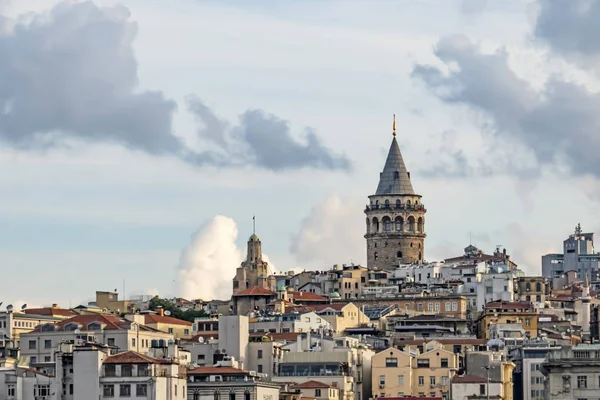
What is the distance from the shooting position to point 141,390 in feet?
400

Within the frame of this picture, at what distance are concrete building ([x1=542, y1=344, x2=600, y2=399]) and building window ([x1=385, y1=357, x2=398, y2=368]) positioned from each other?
22377 mm

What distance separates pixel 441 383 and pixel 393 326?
35613 mm

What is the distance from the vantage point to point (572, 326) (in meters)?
199

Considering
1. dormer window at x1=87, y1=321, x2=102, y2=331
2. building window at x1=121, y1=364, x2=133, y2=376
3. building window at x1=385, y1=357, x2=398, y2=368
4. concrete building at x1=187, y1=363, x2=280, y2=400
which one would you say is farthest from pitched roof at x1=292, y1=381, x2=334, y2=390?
building window at x1=121, y1=364, x2=133, y2=376

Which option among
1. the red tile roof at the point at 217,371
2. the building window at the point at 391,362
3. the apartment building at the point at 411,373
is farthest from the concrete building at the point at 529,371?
the red tile roof at the point at 217,371

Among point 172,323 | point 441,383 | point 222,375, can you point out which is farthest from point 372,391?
point 172,323

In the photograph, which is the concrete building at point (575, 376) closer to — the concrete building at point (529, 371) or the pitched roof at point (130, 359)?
the concrete building at point (529, 371)

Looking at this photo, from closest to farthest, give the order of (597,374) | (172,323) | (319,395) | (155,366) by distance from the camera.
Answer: (155,366) → (597,374) → (319,395) → (172,323)

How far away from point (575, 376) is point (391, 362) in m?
24.4

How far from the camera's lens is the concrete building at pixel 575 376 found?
136 metres

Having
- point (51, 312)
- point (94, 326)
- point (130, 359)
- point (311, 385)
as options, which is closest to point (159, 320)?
point (51, 312)

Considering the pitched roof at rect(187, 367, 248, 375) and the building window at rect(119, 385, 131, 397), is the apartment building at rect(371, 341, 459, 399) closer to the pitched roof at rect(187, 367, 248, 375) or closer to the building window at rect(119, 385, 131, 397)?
the pitched roof at rect(187, 367, 248, 375)

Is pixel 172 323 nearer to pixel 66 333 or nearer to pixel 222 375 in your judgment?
pixel 66 333

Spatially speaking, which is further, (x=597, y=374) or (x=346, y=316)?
(x=346, y=316)
